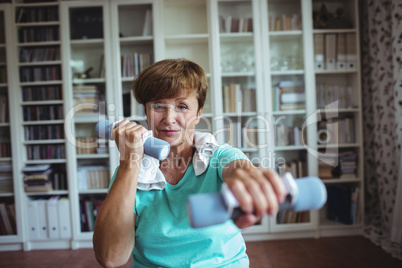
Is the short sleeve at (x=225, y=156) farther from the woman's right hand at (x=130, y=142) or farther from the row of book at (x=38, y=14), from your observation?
the row of book at (x=38, y=14)

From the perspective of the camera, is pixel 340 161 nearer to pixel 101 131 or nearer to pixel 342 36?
pixel 342 36

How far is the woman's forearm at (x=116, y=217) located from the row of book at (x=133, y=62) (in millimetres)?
2022

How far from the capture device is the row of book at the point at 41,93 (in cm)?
262

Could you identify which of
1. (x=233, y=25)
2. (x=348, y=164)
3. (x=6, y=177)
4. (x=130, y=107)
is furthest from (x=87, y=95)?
(x=348, y=164)

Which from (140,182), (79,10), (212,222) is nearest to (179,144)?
(140,182)

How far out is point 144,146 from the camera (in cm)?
75

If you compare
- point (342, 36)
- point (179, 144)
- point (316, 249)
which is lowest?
point (316, 249)

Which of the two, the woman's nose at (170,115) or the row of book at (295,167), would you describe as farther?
the row of book at (295,167)

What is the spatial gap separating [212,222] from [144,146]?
0.40 meters

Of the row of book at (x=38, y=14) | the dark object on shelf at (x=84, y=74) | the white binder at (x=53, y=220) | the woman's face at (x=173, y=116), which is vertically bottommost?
the white binder at (x=53, y=220)

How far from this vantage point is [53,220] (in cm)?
263

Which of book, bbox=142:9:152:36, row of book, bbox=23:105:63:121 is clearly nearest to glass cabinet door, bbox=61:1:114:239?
row of book, bbox=23:105:63:121

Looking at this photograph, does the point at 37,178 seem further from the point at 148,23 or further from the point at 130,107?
the point at 148,23

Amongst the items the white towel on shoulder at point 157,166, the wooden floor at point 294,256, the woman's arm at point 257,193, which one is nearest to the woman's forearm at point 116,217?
the white towel on shoulder at point 157,166
